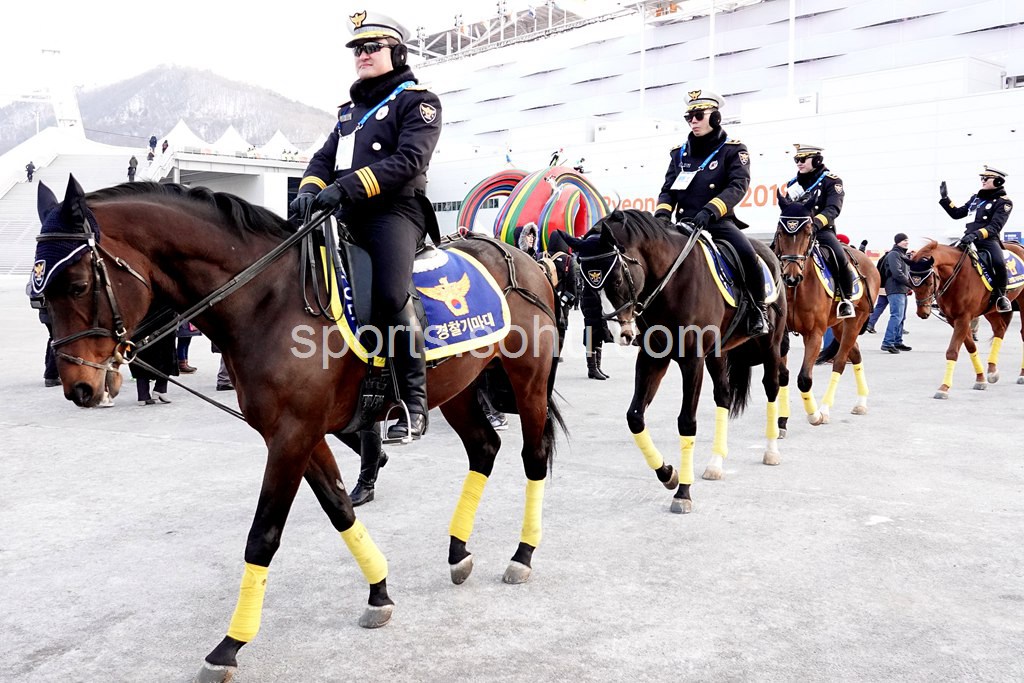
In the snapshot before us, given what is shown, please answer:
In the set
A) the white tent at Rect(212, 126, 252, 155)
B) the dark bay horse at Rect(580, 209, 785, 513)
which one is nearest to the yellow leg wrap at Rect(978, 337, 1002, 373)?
the dark bay horse at Rect(580, 209, 785, 513)

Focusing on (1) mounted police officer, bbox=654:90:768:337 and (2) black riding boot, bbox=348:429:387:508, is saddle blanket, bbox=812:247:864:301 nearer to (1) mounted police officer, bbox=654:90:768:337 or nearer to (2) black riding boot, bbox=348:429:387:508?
(1) mounted police officer, bbox=654:90:768:337

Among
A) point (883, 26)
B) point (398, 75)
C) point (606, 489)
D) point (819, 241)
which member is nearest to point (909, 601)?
point (606, 489)

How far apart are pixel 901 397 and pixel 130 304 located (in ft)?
32.1

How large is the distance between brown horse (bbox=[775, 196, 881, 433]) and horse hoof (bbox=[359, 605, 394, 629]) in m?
5.47

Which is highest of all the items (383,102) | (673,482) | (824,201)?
(383,102)

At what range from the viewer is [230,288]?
330 centimetres

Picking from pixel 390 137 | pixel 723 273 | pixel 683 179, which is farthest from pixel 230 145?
pixel 390 137

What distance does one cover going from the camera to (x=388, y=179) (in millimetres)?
Answer: 3693

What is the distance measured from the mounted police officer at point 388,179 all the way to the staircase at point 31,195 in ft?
114

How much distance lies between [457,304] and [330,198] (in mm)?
960

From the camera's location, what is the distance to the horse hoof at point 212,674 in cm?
316

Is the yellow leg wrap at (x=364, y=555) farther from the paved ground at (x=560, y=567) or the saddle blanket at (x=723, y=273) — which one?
the saddle blanket at (x=723, y=273)

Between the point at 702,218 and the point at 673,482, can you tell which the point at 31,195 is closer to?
the point at 702,218

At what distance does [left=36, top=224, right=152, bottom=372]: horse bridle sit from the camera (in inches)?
114
